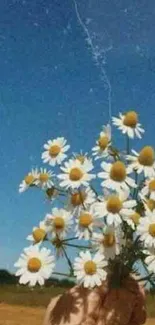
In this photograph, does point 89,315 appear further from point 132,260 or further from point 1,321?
point 1,321

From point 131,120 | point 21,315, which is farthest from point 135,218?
point 21,315

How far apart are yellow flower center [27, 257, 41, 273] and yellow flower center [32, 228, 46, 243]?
53 millimetres

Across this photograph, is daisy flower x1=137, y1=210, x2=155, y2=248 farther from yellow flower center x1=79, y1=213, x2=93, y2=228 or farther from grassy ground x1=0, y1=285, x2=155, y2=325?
grassy ground x1=0, y1=285, x2=155, y2=325

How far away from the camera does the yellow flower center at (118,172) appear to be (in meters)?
1.59

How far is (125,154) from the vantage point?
5.62 feet

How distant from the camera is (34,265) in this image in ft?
5.20

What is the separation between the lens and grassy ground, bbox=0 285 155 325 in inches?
179

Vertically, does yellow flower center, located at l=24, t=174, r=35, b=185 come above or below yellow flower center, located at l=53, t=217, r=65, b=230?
above

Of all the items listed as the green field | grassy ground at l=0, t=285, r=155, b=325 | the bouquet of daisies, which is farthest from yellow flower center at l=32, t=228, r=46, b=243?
the green field

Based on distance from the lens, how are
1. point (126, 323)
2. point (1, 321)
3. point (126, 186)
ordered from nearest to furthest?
point (126, 186), point (126, 323), point (1, 321)

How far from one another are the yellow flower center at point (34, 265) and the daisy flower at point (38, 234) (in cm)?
5

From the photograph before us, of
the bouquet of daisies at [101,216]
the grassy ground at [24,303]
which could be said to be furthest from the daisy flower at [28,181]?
the grassy ground at [24,303]

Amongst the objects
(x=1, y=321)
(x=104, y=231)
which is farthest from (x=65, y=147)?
(x=1, y=321)

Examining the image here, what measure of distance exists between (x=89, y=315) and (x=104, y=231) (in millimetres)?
204
